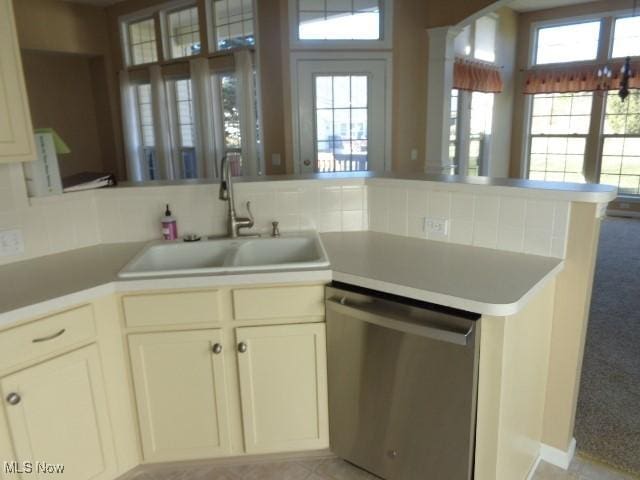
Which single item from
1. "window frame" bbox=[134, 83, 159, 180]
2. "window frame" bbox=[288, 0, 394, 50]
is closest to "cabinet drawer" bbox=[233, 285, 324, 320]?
"window frame" bbox=[288, 0, 394, 50]

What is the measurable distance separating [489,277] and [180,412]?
135 cm

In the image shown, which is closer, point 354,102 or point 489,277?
point 489,277

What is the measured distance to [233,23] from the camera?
516 centimetres

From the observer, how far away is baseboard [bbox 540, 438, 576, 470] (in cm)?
195

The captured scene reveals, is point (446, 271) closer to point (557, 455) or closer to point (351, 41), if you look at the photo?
point (557, 455)

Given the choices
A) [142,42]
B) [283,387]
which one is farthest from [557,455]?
[142,42]

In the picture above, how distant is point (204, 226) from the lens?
7.61 feet

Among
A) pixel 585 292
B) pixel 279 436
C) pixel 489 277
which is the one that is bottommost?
pixel 279 436

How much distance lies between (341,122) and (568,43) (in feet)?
16.4

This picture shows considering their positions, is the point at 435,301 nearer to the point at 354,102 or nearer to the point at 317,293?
the point at 317,293

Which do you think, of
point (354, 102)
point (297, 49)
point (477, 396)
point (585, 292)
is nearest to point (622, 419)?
point (585, 292)

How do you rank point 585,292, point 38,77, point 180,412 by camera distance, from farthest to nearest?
point 38,77 → point 180,412 → point 585,292

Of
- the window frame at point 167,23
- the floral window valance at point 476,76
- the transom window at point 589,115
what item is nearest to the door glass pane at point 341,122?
the window frame at point 167,23

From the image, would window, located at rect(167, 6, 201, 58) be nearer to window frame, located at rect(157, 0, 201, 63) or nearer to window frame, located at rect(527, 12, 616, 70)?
window frame, located at rect(157, 0, 201, 63)
